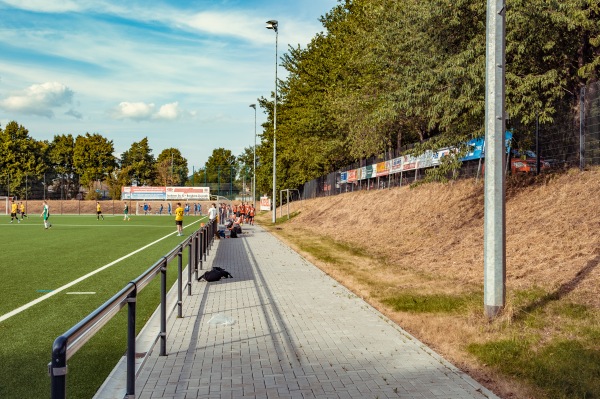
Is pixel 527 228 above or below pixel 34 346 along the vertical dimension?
above

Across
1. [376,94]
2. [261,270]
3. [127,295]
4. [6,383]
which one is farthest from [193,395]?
[376,94]

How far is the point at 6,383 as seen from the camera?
482 centimetres

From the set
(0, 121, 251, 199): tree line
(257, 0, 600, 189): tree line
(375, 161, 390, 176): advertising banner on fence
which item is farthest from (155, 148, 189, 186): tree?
(257, 0, 600, 189): tree line

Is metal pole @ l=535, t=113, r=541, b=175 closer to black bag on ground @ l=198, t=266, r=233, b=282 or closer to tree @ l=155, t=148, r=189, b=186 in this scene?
black bag on ground @ l=198, t=266, r=233, b=282

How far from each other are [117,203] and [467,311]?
80.4 m

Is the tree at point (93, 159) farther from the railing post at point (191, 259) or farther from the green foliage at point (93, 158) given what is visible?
the railing post at point (191, 259)

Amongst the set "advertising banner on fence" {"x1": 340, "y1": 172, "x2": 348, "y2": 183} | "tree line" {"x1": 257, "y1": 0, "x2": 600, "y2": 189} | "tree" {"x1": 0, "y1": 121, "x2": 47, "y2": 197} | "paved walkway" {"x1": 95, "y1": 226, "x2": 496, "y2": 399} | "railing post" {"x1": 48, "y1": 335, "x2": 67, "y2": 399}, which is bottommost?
"paved walkway" {"x1": 95, "y1": 226, "x2": 496, "y2": 399}

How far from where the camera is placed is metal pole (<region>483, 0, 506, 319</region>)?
7.16 metres

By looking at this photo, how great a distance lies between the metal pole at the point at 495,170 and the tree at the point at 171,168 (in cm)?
10932

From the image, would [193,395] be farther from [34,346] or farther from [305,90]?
[305,90]

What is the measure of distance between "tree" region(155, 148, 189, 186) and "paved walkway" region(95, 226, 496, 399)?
351 ft

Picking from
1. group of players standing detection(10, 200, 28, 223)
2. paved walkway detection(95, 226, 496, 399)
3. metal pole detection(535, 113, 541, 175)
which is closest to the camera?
paved walkway detection(95, 226, 496, 399)

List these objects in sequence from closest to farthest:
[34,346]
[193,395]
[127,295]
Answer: [127,295] < [193,395] < [34,346]

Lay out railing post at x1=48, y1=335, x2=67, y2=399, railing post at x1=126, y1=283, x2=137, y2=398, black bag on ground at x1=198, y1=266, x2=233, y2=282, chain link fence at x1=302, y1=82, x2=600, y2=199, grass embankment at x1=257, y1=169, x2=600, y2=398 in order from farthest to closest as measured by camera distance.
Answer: chain link fence at x1=302, y1=82, x2=600, y2=199 < black bag on ground at x1=198, y1=266, x2=233, y2=282 < grass embankment at x1=257, y1=169, x2=600, y2=398 < railing post at x1=126, y1=283, x2=137, y2=398 < railing post at x1=48, y1=335, x2=67, y2=399
